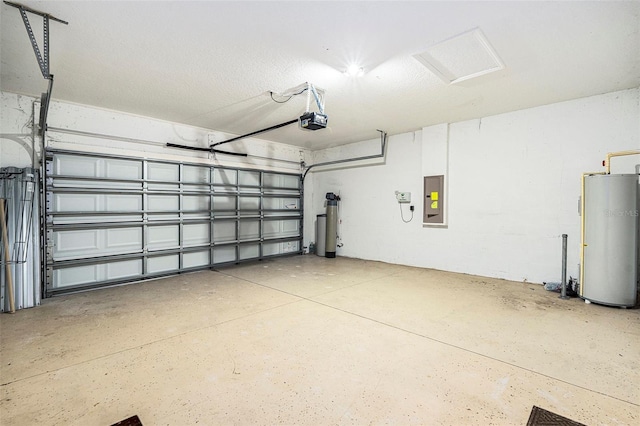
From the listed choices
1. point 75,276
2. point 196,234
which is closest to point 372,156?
point 196,234

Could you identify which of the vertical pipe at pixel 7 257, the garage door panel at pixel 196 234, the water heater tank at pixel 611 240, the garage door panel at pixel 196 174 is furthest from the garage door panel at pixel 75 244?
the water heater tank at pixel 611 240

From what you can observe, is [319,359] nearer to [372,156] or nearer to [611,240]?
[611,240]

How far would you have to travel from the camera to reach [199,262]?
558 cm

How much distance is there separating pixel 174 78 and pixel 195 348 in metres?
2.95

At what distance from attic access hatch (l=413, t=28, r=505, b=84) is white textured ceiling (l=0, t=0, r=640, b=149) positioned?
3.2 inches

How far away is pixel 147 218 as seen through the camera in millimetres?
4871

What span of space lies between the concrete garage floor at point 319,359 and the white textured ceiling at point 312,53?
2.65 metres

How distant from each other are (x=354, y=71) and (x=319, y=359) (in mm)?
2866

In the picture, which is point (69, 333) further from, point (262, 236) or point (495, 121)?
point (495, 121)

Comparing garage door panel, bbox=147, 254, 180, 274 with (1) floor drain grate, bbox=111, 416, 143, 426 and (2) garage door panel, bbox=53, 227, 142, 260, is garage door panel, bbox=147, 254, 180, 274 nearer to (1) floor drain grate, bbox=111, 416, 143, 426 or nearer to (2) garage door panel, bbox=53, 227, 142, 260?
(2) garage door panel, bbox=53, 227, 142, 260

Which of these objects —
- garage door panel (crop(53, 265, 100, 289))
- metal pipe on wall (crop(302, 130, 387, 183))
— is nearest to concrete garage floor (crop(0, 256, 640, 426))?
garage door panel (crop(53, 265, 100, 289))

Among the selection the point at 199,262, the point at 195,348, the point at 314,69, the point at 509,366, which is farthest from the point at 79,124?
the point at 509,366

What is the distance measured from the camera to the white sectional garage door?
412 centimetres

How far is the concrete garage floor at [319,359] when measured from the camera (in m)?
1.70
